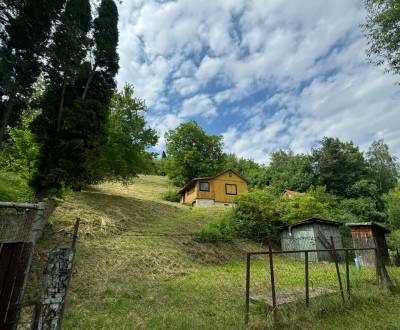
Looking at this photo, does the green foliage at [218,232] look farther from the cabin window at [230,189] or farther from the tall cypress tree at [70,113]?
the cabin window at [230,189]

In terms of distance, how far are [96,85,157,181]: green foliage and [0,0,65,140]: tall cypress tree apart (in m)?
9.46

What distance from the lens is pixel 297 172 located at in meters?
40.2

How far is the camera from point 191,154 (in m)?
43.7

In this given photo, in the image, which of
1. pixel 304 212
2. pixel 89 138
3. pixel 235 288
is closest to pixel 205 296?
pixel 235 288

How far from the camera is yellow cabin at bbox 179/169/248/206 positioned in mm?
33562

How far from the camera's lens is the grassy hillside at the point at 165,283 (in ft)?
19.6

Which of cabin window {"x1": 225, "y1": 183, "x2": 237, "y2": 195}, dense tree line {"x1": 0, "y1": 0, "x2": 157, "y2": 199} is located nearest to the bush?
cabin window {"x1": 225, "y1": 183, "x2": 237, "y2": 195}

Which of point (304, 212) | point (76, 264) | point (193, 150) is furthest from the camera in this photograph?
point (193, 150)

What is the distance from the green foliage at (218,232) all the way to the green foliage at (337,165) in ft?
83.3

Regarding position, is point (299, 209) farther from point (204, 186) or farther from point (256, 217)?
point (204, 186)

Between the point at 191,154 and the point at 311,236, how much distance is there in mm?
28069

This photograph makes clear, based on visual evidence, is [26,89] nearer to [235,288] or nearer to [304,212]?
[235,288]

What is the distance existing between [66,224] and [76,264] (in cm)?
326

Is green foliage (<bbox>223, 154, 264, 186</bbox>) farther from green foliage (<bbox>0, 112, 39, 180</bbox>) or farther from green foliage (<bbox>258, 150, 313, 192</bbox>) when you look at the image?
green foliage (<bbox>0, 112, 39, 180</bbox>)
